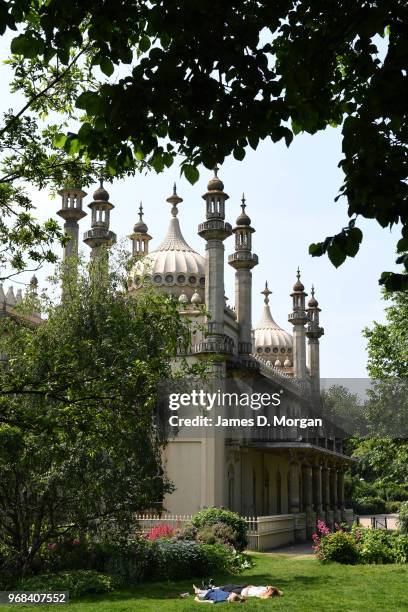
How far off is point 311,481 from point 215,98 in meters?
31.7

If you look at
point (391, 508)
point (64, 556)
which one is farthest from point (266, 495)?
point (391, 508)

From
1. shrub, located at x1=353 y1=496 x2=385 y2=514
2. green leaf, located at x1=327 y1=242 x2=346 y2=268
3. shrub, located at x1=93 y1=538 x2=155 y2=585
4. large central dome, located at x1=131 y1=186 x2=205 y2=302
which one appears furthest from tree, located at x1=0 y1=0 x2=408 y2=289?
shrub, located at x1=353 y1=496 x2=385 y2=514

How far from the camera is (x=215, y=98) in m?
5.04

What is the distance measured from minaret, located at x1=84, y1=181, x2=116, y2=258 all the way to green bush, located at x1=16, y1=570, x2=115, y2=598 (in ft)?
51.4

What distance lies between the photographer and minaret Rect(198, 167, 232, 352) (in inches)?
1102

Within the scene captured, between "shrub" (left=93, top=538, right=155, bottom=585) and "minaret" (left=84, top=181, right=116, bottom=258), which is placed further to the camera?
"minaret" (left=84, top=181, right=116, bottom=258)

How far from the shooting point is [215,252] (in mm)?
28266

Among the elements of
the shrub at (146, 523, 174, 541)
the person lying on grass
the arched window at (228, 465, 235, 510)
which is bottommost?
the person lying on grass

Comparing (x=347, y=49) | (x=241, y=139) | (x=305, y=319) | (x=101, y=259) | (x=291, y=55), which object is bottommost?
(x=241, y=139)

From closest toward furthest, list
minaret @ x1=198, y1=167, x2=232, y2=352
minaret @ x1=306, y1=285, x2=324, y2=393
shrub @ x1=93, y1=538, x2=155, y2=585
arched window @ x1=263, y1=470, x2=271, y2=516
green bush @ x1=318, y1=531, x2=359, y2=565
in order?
shrub @ x1=93, y1=538, x2=155, y2=585, green bush @ x1=318, y1=531, x2=359, y2=565, minaret @ x1=198, y1=167, x2=232, y2=352, arched window @ x1=263, y1=470, x2=271, y2=516, minaret @ x1=306, y1=285, x2=324, y2=393

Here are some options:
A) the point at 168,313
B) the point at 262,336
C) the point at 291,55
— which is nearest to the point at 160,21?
the point at 291,55

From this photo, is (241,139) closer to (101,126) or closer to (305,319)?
(101,126)

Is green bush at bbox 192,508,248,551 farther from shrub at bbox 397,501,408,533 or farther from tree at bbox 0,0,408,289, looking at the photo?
tree at bbox 0,0,408,289

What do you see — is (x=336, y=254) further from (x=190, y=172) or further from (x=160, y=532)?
(x=160, y=532)
